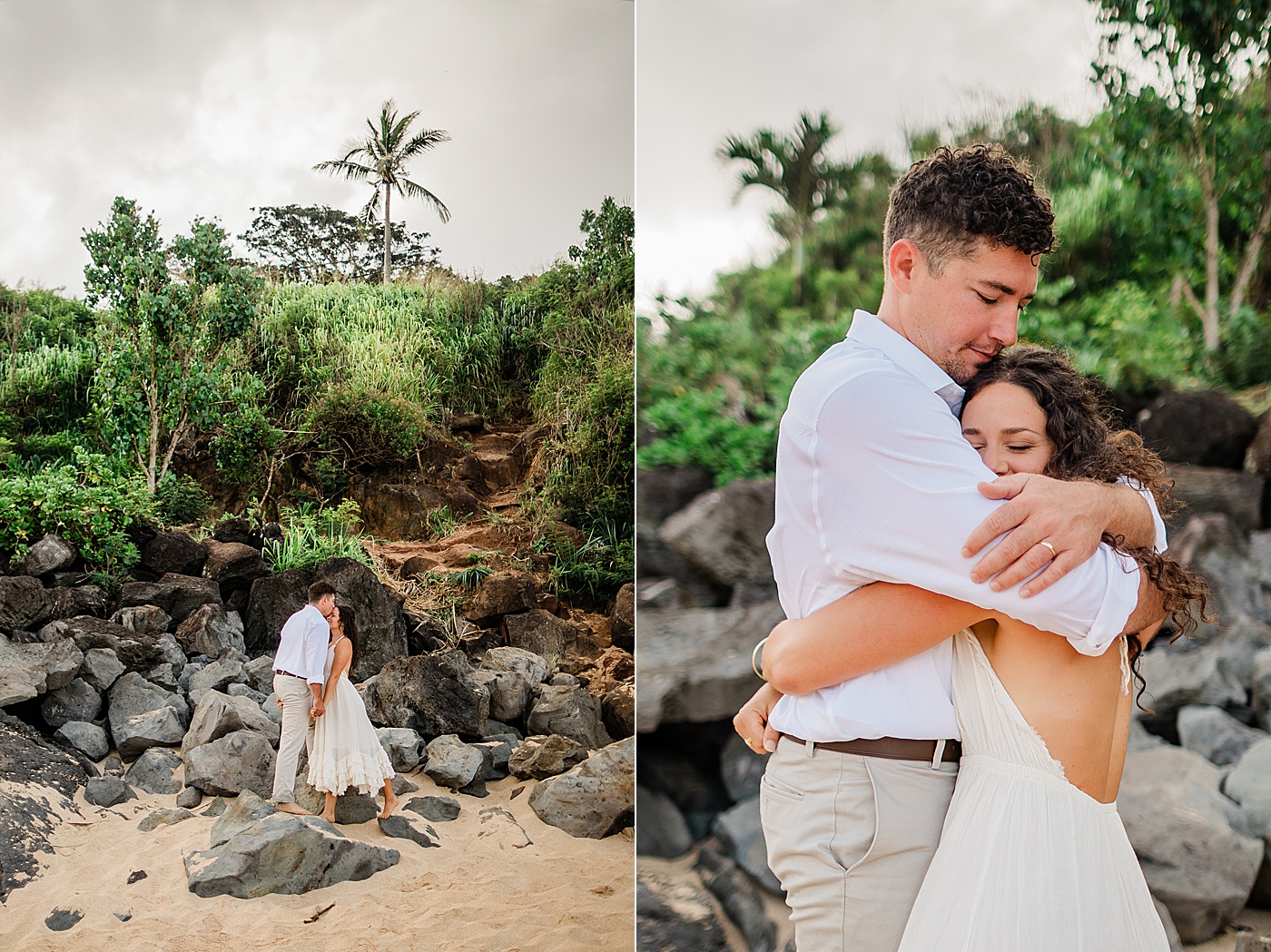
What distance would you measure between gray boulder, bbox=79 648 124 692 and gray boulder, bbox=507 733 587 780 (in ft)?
3.93

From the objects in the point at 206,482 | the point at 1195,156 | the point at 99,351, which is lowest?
the point at 206,482

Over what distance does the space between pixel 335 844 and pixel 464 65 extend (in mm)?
2435

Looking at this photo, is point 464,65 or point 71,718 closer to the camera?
point 71,718

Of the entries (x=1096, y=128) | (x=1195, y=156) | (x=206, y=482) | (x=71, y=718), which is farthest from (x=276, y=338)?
(x=1195, y=156)

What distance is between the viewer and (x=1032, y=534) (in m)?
1.54

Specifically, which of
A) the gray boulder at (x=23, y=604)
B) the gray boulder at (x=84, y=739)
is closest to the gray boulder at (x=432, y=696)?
the gray boulder at (x=84, y=739)

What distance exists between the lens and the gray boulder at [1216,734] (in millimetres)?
2768

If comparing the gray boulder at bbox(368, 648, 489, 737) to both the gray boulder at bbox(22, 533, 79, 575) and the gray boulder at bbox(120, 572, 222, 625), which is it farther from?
the gray boulder at bbox(22, 533, 79, 575)

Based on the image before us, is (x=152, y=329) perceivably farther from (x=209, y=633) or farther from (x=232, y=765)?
(x=232, y=765)

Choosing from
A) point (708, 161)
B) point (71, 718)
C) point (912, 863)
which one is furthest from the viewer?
point (708, 161)

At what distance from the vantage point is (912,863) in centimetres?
167

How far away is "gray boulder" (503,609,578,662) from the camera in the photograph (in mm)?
3201

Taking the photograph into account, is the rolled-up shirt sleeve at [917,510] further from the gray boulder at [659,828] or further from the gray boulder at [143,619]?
the gray boulder at [143,619]

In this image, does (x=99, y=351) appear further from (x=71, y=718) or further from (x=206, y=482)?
(x=71, y=718)
